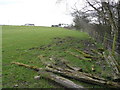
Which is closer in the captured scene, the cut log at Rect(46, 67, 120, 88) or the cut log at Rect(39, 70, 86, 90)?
the cut log at Rect(39, 70, 86, 90)

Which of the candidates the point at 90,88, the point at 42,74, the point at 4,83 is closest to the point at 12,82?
the point at 4,83

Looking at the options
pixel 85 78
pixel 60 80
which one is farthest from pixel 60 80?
pixel 85 78

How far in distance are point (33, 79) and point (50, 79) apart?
764 millimetres

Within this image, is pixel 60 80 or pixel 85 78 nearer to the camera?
pixel 60 80

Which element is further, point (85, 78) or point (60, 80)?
point (85, 78)

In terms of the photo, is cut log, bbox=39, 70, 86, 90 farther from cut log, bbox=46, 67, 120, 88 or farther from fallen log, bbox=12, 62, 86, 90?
cut log, bbox=46, 67, 120, 88

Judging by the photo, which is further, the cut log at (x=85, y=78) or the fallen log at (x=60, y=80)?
the cut log at (x=85, y=78)

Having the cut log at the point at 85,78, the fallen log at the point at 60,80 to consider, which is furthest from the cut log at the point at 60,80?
the cut log at the point at 85,78

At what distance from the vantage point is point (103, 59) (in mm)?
8398

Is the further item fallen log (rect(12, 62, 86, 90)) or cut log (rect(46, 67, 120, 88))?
cut log (rect(46, 67, 120, 88))

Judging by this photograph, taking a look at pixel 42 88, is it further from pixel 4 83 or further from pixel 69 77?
pixel 4 83

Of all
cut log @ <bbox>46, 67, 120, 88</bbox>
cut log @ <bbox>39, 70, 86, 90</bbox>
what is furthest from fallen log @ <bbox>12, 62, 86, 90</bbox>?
cut log @ <bbox>46, 67, 120, 88</bbox>

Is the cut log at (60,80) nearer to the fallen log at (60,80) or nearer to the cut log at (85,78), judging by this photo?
the fallen log at (60,80)

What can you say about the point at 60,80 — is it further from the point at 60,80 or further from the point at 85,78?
the point at 85,78
